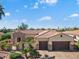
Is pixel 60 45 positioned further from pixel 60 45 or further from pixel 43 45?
pixel 43 45

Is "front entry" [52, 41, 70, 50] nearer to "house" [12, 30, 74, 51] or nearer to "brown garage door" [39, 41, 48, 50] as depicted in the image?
"house" [12, 30, 74, 51]

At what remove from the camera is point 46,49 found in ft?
208

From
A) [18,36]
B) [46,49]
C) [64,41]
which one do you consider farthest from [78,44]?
[18,36]

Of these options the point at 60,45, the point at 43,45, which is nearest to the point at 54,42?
the point at 60,45

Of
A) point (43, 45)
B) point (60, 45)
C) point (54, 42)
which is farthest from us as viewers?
point (60, 45)

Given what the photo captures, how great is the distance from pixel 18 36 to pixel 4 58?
841 inches

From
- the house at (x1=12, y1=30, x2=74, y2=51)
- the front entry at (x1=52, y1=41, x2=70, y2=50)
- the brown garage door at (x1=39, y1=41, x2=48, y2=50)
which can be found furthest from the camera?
the front entry at (x1=52, y1=41, x2=70, y2=50)

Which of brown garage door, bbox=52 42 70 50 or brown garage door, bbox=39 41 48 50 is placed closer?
brown garage door, bbox=39 41 48 50

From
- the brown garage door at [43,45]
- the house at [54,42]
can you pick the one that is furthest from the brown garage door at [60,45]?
the brown garage door at [43,45]

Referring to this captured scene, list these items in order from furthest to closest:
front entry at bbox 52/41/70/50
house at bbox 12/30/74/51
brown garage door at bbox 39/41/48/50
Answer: front entry at bbox 52/41/70/50, brown garage door at bbox 39/41/48/50, house at bbox 12/30/74/51

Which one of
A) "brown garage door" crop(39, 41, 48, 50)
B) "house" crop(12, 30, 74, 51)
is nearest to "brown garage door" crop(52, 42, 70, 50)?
"house" crop(12, 30, 74, 51)

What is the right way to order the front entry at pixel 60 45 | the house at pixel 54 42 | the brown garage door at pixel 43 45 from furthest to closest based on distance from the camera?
the front entry at pixel 60 45 → the brown garage door at pixel 43 45 → the house at pixel 54 42

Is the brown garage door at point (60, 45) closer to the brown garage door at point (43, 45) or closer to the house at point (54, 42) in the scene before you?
the house at point (54, 42)

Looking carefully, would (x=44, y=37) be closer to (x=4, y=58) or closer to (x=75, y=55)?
(x=75, y=55)
